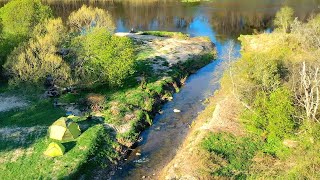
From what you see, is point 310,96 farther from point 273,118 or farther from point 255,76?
point 255,76

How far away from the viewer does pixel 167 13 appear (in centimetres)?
10700

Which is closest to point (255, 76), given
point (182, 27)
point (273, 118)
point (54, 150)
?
point (273, 118)

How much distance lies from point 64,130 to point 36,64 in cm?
1344

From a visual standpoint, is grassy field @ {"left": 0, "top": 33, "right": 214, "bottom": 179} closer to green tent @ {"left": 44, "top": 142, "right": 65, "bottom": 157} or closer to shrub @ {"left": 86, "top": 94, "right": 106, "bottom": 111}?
shrub @ {"left": 86, "top": 94, "right": 106, "bottom": 111}

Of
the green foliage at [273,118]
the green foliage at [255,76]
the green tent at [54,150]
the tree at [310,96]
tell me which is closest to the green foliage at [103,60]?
the green tent at [54,150]

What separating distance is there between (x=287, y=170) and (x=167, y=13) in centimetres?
7744

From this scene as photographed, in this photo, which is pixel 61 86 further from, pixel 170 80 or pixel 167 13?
pixel 167 13

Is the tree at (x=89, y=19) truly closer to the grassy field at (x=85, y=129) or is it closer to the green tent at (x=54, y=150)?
the grassy field at (x=85, y=129)

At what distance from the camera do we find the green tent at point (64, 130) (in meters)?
41.7

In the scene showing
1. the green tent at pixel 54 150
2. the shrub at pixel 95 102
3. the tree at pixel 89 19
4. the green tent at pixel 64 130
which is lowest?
the green tent at pixel 54 150

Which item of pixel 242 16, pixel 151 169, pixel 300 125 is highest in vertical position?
pixel 242 16

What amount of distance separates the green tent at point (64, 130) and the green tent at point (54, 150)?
2162 millimetres

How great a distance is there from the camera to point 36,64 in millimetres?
50844

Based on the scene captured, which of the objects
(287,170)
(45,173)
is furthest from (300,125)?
(45,173)
